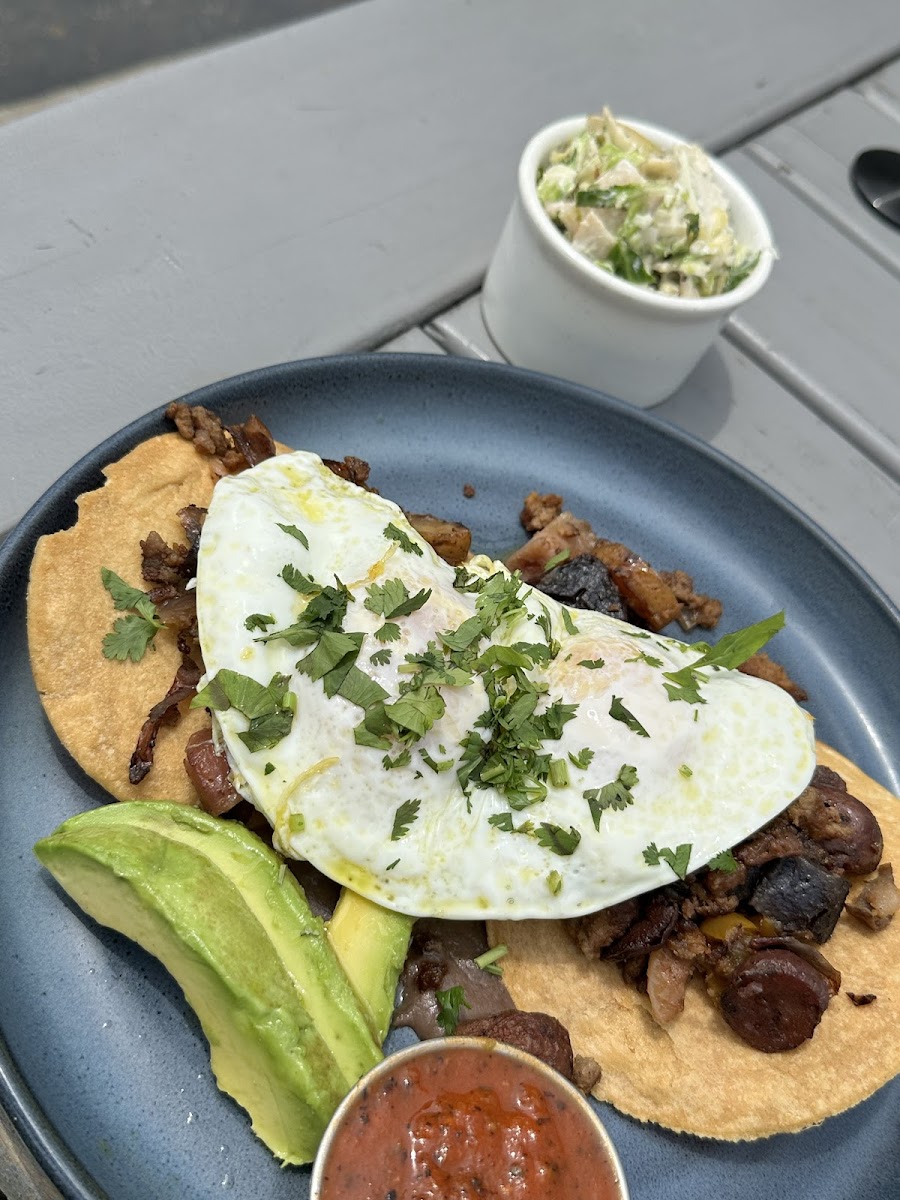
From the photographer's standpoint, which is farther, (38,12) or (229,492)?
(38,12)

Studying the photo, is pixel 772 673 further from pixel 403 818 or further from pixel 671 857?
pixel 403 818

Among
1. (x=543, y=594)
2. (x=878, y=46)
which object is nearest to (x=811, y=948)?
(x=543, y=594)

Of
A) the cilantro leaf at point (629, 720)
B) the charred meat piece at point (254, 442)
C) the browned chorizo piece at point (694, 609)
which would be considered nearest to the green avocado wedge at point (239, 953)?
the cilantro leaf at point (629, 720)

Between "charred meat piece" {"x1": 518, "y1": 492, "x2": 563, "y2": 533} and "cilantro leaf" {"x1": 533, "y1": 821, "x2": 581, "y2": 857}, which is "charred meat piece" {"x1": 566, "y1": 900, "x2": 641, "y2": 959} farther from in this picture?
"charred meat piece" {"x1": 518, "y1": 492, "x2": 563, "y2": 533}

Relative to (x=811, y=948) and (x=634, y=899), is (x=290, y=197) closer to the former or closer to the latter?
(x=634, y=899)

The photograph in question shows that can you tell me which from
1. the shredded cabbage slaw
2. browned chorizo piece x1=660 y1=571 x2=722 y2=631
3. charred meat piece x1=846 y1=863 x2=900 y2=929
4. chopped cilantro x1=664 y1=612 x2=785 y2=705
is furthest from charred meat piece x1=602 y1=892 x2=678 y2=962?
the shredded cabbage slaw

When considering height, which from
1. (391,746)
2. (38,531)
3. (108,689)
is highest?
(391,746)
